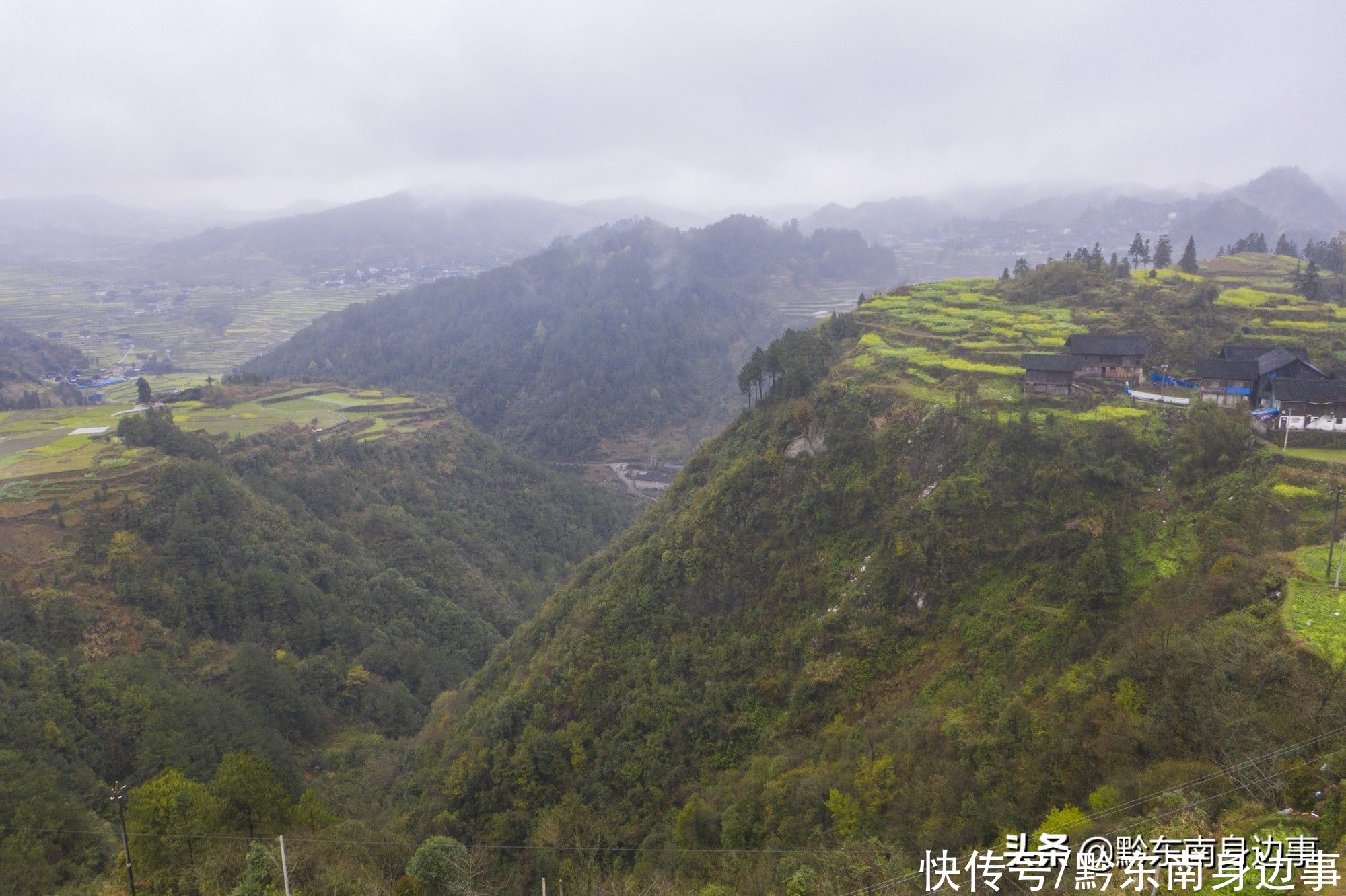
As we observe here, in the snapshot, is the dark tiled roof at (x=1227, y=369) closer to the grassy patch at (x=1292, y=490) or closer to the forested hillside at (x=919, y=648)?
the forested hillside at (x=919, y=648)

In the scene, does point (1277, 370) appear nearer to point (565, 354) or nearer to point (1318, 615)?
point (1318, 615)

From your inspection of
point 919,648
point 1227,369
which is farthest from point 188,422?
point 1227,369

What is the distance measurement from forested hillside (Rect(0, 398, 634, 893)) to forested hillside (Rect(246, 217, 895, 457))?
67.6 meters

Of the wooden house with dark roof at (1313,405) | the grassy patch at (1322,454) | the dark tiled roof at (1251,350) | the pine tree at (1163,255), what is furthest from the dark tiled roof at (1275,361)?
the pine tree at (1163,255)

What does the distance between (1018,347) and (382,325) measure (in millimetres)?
180626

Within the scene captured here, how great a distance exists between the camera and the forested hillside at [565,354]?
150 m

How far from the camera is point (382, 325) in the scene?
7466 inches

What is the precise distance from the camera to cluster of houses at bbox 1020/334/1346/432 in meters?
26.7

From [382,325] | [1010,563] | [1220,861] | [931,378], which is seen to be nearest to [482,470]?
[931,378]

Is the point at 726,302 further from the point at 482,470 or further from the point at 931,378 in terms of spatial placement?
the point at 931,378

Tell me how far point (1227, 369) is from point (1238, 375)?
0.57 m

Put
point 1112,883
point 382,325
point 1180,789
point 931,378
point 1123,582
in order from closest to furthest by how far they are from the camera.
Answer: point 1112,883 → point 1180,789 → point 1123,582 → point 931,378 → point 382,325

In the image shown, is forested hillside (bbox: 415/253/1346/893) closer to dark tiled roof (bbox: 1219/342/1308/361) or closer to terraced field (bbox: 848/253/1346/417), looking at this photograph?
terraced field (bbox: 848/253/1346/417)

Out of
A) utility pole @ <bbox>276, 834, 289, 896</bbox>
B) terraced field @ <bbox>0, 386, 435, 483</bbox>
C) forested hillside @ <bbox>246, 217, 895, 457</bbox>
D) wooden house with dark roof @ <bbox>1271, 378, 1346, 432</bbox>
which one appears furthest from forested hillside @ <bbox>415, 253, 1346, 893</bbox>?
forested hillside @ <bbox>246, 217, 895, 457</bbox>
